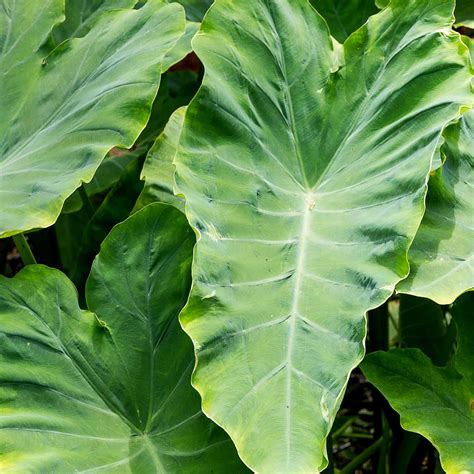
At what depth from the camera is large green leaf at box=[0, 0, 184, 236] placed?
1274mm

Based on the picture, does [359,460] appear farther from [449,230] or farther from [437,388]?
[449,230]

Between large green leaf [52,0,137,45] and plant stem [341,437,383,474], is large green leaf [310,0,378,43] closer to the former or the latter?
large green leaf [52,0,137,45]

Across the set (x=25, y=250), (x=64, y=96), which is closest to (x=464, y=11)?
(x=64, y=96)

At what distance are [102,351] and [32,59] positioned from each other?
0.59 m

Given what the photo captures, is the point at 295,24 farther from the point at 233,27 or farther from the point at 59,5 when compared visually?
the point at 59,5

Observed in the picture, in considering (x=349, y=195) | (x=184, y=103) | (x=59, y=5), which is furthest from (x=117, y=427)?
(x=184, y=103)

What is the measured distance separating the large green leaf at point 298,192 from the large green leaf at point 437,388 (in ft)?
0.69

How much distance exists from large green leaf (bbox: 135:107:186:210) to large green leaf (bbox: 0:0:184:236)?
166 millimetres

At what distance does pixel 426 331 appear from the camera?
1793 mm

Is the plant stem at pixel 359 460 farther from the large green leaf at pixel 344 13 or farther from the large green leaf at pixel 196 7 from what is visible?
the large green leaf at pixel 196 7

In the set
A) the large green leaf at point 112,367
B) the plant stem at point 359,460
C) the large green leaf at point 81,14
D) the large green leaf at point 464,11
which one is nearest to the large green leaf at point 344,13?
the large green leaf at point 464,11

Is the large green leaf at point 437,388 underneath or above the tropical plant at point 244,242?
underneath

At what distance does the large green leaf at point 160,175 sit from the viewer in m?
1.45

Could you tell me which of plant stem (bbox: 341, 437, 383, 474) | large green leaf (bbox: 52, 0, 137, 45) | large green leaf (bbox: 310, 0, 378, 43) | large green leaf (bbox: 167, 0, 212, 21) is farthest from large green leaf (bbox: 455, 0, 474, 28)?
plant stem (bbox: 341, 437, 383, 474)
